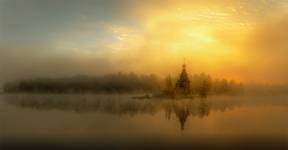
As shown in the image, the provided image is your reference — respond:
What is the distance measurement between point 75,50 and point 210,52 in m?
0.59

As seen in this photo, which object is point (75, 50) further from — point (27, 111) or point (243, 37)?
point (243, 37)

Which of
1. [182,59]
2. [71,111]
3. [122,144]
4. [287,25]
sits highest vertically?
[287,25]

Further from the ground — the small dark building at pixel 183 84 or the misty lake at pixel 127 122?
the small dark building at pixel 183 84

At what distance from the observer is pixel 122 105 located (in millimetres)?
2076

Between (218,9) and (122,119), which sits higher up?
(218,9)

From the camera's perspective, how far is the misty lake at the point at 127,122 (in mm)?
2068

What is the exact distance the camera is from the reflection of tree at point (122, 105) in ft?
6.78

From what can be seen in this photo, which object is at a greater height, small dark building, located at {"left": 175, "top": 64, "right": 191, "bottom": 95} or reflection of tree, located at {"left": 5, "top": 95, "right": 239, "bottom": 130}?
small dark building, located at {"left": 175, "top": 64, "right": 191, "bottom": 95}

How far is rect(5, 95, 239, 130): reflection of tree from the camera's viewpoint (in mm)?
2066

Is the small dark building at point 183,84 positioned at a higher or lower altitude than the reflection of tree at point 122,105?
higher

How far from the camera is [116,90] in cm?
208

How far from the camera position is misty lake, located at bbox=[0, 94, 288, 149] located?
207 centimetres

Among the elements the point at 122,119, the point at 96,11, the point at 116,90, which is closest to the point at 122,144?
the point at 122,119

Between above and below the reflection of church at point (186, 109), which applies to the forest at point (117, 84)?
above
